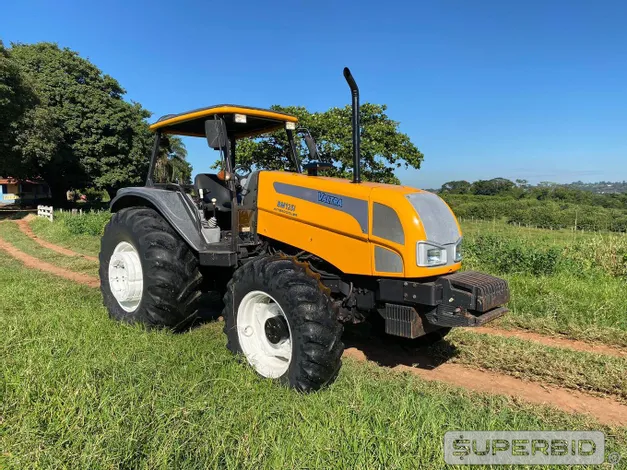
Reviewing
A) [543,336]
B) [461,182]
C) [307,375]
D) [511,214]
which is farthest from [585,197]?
[307,375]

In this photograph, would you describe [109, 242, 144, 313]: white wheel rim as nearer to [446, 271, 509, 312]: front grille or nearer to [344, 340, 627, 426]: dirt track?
[344, 340, 627, 426]: dirt track

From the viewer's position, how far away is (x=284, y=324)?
3660 millimetres

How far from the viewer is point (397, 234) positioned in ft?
10.5

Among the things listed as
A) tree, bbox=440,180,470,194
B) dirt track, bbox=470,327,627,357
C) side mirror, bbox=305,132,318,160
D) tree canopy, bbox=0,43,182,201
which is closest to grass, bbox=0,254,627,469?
dirt track, bbox=470,327,627,357

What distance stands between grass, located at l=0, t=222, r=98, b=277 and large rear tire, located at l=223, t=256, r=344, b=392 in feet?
19.2

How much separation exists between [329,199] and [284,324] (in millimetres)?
1123

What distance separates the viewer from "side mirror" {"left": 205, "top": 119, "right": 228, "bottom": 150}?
4035 millimetres

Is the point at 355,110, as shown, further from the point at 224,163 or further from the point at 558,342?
the point at 558,342

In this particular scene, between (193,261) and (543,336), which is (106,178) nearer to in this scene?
(193,261)

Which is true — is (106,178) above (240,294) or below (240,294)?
above

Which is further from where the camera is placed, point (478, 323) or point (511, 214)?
point (511, 214)

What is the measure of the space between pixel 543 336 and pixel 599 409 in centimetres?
169

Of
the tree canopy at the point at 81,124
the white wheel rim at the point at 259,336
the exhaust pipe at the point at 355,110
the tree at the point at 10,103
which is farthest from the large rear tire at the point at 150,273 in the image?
the tree canopy at the point at 81,124

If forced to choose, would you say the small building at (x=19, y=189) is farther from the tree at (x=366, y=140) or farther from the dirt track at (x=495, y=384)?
the dirt track at (x=495, y=384)
